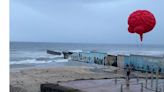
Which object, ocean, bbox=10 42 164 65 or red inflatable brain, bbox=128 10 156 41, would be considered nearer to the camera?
red inflatable brain, bbox=128 10 156 41

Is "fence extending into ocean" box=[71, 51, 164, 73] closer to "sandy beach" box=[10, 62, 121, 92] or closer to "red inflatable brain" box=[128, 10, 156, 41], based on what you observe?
"sandy beach" box=[10, 62, 121, 92]

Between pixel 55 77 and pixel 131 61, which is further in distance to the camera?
pixel 131 61

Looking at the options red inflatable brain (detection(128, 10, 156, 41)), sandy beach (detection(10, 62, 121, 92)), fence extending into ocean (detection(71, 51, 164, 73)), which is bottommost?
sandy beach (detection(10, 62, 121, 92))

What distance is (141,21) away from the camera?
9.34 metres

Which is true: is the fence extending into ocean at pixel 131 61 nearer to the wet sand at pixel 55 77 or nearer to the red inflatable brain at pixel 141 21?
the wet sand at pixel 55 77

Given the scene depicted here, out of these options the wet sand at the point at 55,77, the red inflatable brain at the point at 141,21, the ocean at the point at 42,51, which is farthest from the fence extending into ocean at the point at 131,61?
the red inflatable brain at the point at 141,21

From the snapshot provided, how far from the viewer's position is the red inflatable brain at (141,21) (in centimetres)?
934

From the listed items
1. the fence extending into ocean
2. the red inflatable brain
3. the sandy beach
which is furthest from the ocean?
the red inflatable brain

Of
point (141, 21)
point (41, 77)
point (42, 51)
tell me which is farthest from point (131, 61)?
point (42, 51)

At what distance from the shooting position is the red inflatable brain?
9344mm

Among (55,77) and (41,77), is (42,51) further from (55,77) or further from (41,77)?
(55,77)

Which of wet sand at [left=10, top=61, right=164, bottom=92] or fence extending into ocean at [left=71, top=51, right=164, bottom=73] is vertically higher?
fence extending into ocean at [left=71, top=51, right=164, bottom=73]
